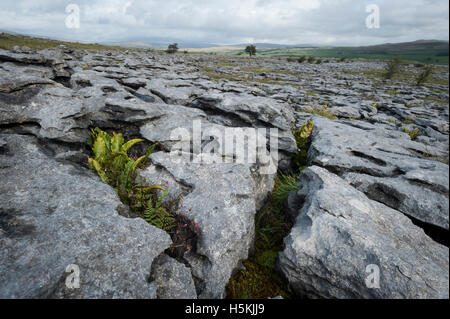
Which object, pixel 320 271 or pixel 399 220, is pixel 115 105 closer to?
pixel 320 271

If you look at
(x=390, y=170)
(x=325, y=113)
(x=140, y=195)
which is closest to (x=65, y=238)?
(x=140, y=195)

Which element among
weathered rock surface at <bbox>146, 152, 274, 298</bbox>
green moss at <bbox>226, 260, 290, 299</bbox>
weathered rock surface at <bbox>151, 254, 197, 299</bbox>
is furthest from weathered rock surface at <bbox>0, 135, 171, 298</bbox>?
green moss at <bbox>226, 260, 290, 299</bbox>

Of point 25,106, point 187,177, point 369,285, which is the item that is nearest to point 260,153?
point 187,177

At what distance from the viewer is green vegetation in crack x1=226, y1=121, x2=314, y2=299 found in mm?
3951

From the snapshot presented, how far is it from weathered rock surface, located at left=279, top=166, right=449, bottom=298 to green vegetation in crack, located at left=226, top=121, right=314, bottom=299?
41 centimetres

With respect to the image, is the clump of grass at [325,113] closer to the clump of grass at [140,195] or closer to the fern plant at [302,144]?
the fern plant at [302,144]

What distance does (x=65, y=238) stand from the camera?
332 centimetres

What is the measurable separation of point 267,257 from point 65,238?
13.0 feet

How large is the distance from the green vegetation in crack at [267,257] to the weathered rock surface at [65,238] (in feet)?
5.76

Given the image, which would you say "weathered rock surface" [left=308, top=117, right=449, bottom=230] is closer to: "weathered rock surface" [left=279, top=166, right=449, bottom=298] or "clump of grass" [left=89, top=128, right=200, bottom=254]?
"weathered rock surface" [left=279, top=166, right=449, bottom=298]

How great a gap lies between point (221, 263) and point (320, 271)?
181 cm

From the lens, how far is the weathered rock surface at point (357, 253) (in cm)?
333

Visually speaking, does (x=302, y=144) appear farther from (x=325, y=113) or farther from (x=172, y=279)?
(x=325, y=113)

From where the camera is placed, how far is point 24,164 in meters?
4.66
